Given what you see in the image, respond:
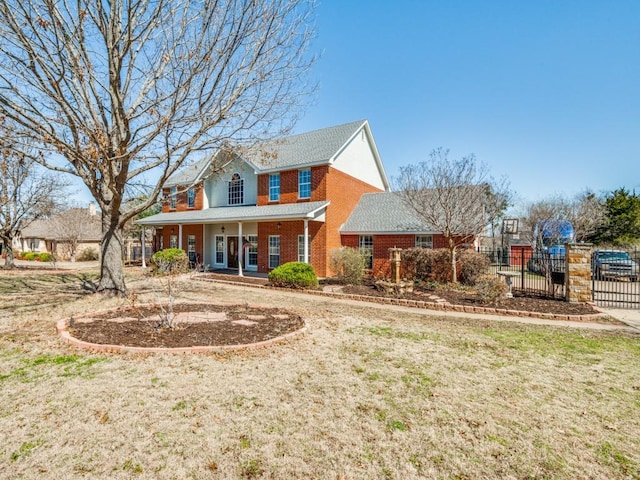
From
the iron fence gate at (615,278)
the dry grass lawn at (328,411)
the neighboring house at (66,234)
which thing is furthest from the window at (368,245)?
the neighboring house at (66,234)

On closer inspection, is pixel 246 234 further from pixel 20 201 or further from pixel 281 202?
pixel 20 201

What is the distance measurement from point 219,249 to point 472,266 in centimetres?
1600

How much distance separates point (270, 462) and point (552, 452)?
278 centimetres

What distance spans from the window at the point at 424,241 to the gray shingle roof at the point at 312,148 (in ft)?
20.8

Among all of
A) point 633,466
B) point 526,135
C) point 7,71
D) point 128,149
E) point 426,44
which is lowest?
point 633,466

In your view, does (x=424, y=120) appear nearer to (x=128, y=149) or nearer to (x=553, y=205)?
(x=128, y=149)

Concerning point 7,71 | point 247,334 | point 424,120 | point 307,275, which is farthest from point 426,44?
point 7,71

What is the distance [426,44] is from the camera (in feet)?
39.5

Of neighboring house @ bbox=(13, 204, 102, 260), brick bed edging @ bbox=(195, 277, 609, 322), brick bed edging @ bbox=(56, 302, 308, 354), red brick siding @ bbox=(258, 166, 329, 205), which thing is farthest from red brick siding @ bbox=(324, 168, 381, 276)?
neighboring house @ bbox=(13, 204, 102, 260)

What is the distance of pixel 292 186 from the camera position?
1967 cm

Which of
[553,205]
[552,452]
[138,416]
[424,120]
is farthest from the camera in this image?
[553,205]

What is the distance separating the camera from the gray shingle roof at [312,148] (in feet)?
61.7

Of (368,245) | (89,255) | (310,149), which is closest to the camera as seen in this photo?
(368,245)

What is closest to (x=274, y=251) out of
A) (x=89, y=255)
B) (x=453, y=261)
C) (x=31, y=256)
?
(x=453, y=261)
